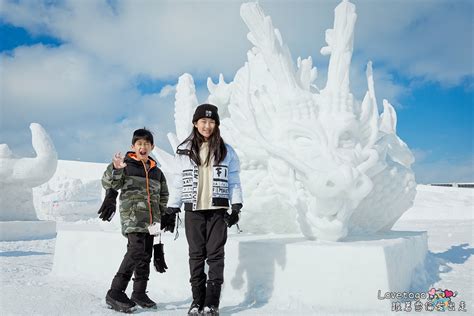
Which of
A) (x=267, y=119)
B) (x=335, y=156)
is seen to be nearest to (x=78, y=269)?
(x=267, y=119)

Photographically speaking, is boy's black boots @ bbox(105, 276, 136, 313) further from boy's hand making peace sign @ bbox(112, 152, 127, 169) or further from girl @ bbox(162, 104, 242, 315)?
boy's hand making peace sign @ bbox(112, 152, 127, 169)

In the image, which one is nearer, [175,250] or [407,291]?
[407,291]

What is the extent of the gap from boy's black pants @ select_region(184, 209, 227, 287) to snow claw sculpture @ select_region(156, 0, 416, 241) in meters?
0.91

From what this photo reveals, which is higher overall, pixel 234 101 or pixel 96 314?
pixel 234 101

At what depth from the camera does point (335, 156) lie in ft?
10.9

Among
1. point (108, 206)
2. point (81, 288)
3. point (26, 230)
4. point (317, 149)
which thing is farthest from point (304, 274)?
point (26, 230)

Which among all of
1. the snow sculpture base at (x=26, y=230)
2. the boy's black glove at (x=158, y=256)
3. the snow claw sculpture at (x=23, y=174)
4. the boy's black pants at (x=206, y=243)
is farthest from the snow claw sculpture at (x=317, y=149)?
the snow sculpture base at (x=26, y=230)

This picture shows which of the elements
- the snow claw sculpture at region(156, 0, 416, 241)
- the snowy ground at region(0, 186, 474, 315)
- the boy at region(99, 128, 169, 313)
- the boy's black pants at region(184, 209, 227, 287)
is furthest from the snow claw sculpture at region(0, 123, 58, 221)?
the boy's black pants at region(184, 209, 227, 287)

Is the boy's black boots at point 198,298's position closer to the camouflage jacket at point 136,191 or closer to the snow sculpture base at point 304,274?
the snow sculpture base at point 304,274

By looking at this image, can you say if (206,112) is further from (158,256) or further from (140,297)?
(140,297)

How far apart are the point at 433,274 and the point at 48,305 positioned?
3.37 metres

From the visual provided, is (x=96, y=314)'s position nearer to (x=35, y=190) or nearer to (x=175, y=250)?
(x=175, y=250)

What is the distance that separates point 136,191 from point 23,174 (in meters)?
6.89

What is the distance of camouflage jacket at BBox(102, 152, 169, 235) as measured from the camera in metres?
2.84
